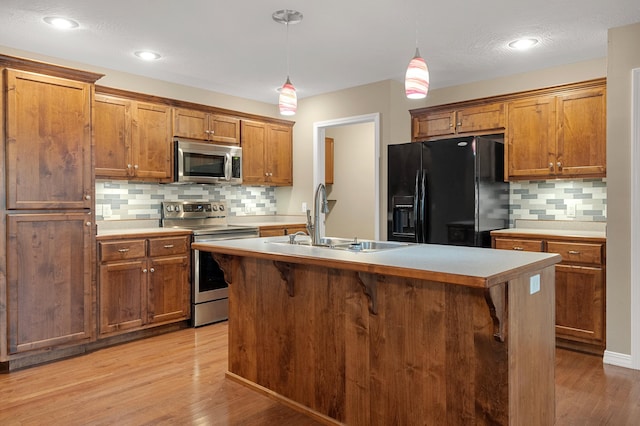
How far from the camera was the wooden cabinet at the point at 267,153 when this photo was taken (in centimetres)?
514

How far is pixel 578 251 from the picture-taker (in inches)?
140

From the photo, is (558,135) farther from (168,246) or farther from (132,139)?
(132,139)

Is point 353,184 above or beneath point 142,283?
above

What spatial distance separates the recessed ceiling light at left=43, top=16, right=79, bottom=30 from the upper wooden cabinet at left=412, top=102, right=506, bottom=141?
130 inches

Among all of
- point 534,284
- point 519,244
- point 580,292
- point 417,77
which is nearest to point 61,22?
point 417,77

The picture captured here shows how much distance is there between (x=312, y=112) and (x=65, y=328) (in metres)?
3.47

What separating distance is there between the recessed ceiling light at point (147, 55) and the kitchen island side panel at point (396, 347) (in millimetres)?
2208

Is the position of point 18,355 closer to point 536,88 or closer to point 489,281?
point 489,281

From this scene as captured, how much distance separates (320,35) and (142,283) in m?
2.55

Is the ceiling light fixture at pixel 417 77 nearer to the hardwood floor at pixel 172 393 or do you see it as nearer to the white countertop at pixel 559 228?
the hardwood floor at pixel 172 393

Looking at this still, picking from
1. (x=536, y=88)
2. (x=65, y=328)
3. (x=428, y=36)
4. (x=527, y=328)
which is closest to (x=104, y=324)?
(x=65, y=328)

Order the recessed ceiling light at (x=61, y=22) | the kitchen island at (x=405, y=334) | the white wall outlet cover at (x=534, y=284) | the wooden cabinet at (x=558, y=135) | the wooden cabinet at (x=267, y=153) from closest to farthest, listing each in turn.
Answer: the kitchen island at (x=405, y=334)
the white wall outlet cover at (x=534, y=284)
the recessed ceiling light at (x=61, y=22)
the wooden cabinet at (x=558, y=135)
the wooden cabinet at (x=267, y=153)

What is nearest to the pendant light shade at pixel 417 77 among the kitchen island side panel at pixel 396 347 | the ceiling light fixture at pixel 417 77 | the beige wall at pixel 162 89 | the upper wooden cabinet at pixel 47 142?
the ceiling light fixture at pixel 417 77

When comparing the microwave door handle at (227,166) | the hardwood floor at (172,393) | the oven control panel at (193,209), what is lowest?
the hardwood floor at (172,393)
